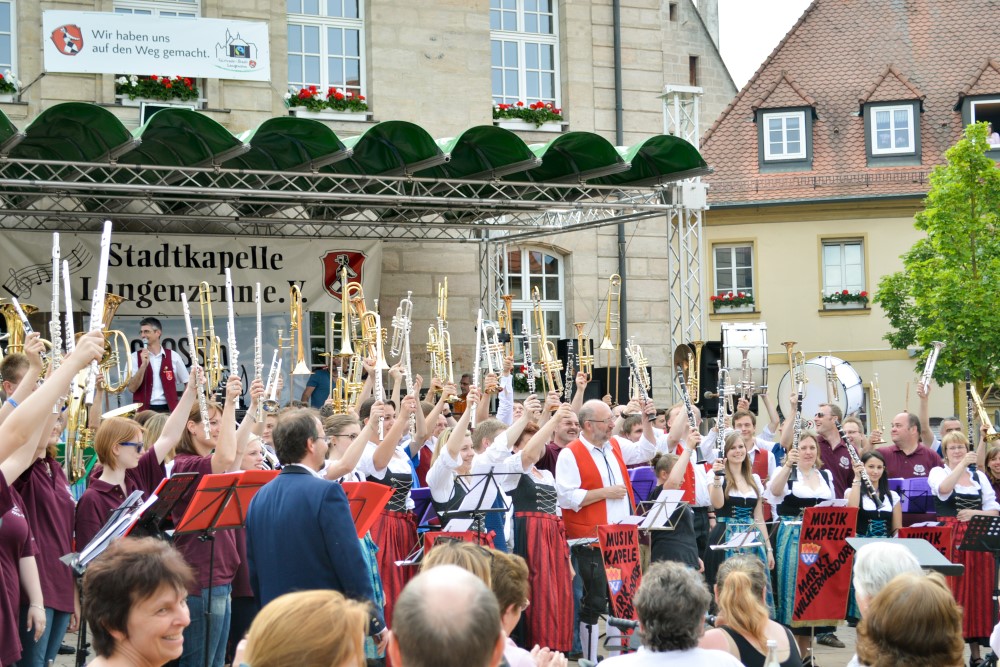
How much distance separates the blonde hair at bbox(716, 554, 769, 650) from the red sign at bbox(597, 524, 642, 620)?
3495 millimetres

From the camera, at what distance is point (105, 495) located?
7383 mm

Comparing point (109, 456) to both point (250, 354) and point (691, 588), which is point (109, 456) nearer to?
point (691, 588)

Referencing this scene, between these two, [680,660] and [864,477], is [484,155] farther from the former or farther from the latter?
[680,660]

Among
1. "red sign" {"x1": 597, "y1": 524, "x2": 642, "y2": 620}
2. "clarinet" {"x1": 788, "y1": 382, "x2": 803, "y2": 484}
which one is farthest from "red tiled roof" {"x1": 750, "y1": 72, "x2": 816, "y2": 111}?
"red sign" {"x1": 597, "y1": 524, "x2": 642, "y2": 620}

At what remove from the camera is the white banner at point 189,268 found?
16.9 metres

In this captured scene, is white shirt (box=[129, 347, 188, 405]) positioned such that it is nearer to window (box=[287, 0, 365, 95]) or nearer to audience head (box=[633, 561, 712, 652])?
window (box=[287, 0, 365, 95])

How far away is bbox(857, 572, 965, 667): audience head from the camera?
13.6 feet

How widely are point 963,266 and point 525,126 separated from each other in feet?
41.4

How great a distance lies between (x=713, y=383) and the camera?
57.1ft

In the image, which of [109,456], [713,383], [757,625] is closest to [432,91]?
[713,383]

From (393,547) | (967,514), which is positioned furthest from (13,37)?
(967,514)

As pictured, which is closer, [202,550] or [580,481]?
[202,550]

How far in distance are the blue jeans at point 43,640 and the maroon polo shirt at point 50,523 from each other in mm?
60

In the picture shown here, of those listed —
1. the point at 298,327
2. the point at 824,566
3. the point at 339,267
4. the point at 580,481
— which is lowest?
the point at 824,566
